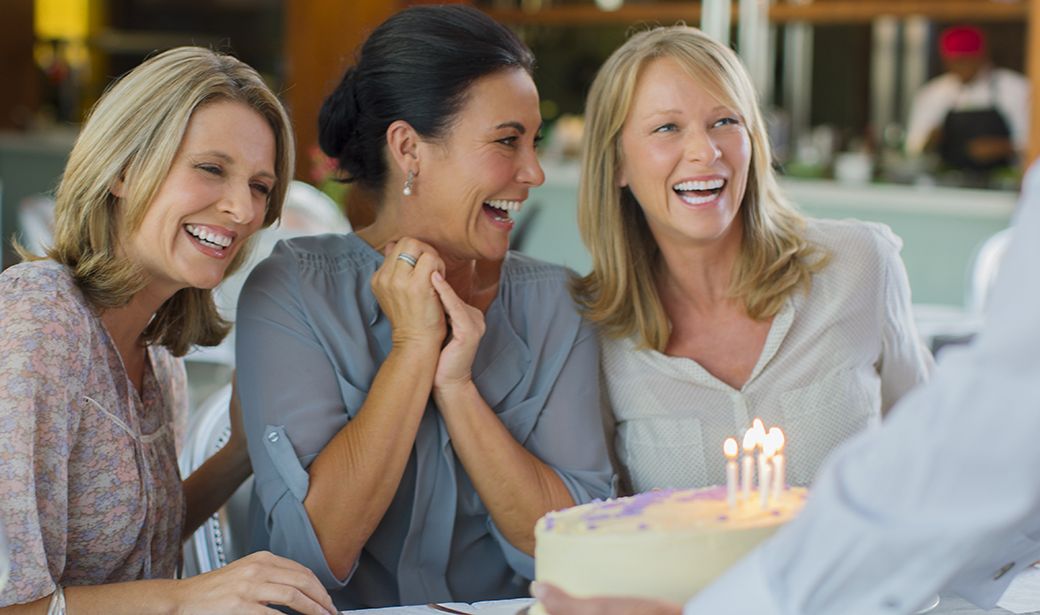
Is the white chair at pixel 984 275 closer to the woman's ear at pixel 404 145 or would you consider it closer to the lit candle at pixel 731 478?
the woman's ear at pixel 404 145

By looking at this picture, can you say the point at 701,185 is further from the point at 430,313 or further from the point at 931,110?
the point at 931,110

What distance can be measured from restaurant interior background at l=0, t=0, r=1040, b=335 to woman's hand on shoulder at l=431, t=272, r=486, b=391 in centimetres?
312

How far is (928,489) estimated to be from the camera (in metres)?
0.87

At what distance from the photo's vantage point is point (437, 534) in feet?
6.11

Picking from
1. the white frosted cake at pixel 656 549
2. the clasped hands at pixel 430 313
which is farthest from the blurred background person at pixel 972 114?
the white frosted cake at pixel 656 549

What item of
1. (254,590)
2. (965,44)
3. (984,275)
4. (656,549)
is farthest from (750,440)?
(965,44)

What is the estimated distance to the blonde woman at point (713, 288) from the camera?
2.01 meters

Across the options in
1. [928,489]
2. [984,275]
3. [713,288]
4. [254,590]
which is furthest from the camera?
[984,275]

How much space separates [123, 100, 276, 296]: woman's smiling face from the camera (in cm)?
165

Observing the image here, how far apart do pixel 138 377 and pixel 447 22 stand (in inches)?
26.1

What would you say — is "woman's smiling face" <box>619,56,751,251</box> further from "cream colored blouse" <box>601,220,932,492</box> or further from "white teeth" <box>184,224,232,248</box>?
"white teeth" <box>184,224,232,248</box>

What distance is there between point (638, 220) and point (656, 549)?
1.10 meters

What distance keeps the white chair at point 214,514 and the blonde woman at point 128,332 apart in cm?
28

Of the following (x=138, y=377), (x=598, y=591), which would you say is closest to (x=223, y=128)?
(x=138, y=377)
